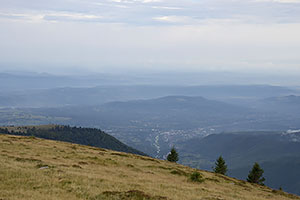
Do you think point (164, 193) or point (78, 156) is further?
point (78, 156)

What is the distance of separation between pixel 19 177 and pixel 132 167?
1652 cm

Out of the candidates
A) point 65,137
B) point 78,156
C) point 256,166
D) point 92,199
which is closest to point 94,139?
point 65,137

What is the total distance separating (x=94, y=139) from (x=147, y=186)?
471 feet

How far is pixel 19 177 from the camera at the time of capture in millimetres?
20172

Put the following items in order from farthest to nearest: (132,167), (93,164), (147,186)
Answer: (132,167)
(93,164)
(147,186)

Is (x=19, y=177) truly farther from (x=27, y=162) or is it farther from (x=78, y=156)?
(x=78, y=156)

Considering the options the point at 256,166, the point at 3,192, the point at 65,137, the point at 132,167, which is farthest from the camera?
the point at 65,137

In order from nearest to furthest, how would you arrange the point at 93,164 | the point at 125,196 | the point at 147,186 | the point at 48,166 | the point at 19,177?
1. the point at 125,196
2. the point at 19,177
3. the point at 147,186
4. the point at 48,166
5. the point at 93,164

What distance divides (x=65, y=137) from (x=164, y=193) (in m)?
141

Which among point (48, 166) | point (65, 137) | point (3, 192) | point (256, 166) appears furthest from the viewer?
point (65, 137)

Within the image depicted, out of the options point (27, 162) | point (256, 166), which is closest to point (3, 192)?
point (27, 162)

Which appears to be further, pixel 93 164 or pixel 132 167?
pixel 132 167

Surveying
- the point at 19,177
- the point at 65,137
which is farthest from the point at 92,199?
the point at 65,137

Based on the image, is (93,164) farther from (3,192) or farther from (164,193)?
(3,192)
